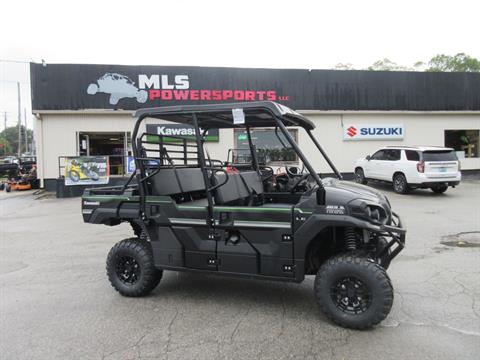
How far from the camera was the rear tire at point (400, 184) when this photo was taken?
13.9 meters

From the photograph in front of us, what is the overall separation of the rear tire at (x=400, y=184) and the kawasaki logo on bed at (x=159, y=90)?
6.34 meters

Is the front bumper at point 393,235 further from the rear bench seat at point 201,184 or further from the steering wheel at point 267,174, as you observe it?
the steering wheel at point 267,174

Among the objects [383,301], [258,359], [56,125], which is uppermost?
[56,125]

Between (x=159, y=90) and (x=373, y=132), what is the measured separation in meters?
9.87

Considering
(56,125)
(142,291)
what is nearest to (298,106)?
(56,125)

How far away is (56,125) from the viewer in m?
16.4

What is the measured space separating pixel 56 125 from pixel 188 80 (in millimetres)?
5799

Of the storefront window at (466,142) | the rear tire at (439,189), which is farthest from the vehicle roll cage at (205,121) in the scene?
the storefront window at (466,142)

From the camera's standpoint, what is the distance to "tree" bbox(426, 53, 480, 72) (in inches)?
1989

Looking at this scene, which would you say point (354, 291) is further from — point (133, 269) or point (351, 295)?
point (133, 269)

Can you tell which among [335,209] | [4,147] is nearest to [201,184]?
[335,209]

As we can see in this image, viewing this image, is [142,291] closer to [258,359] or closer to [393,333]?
[258,359]

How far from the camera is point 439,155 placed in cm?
1331

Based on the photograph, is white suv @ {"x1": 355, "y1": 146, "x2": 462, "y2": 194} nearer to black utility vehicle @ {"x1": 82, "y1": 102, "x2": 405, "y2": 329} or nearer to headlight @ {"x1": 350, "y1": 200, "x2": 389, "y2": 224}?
black utility vehicle @ {"x1": 82, "y1": 102, "x2": 405, "y2": 329}
